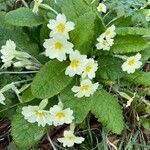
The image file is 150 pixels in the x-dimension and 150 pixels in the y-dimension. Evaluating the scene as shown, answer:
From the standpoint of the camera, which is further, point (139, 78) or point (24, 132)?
point (139, 78)

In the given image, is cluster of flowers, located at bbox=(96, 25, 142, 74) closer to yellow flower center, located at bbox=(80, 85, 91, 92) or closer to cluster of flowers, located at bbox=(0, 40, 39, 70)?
yellow flower center, located at bbox=(80, 85, 91, 92)

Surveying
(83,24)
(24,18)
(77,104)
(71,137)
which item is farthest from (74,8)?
(71,137)

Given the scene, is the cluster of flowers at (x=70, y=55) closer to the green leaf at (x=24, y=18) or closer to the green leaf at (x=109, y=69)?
the green leaf at (x=109, y=69)

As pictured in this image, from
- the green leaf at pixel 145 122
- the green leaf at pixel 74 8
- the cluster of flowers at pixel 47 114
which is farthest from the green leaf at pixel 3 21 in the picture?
the green leaf at pixel 145 122

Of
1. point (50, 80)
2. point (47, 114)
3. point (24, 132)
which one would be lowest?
point (24, 132)

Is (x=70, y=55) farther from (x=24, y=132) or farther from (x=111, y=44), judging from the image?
(x=24, y=132)

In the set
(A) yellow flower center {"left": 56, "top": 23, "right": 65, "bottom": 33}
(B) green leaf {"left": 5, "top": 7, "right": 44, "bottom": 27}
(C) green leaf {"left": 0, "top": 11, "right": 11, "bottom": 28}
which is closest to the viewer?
(A) yellow flower center {"left": 56, "top": 23, "right": 65, "bottom": 33}

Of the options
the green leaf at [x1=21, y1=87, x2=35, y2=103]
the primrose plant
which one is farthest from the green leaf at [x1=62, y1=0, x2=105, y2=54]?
the green leaf at [x1=21, y1=87, x2=35, y2=103]
